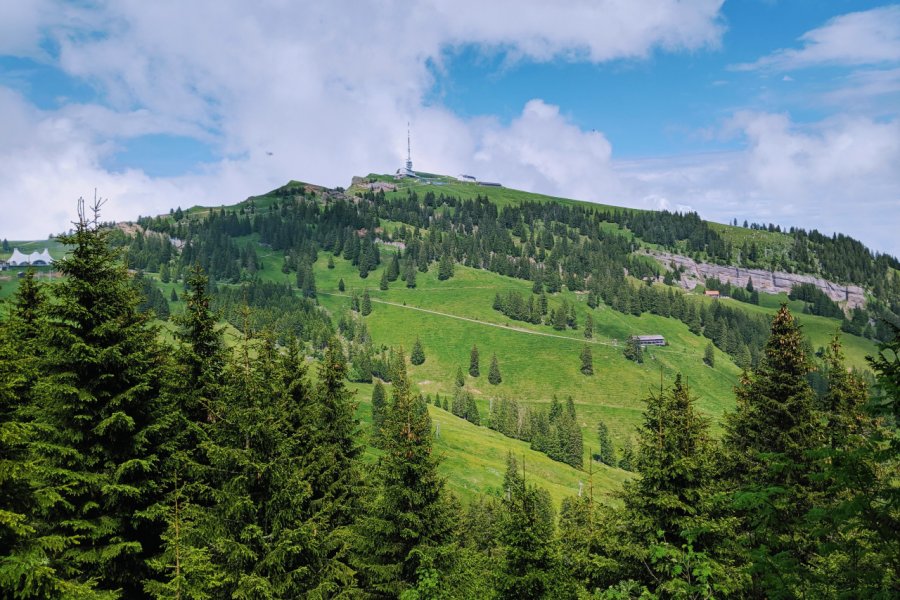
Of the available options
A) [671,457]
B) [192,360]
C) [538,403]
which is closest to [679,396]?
[671,457]

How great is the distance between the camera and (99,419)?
1720 centimetres

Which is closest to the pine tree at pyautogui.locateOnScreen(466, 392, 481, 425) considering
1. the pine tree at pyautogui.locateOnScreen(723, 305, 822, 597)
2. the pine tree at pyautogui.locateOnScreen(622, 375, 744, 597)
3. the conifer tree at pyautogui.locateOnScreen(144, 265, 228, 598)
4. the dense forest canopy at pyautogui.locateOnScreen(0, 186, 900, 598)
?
the pine tree at pyautogui.locateOnScreen(723, 305, 822, 597)

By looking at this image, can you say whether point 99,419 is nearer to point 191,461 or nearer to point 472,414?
point 191,461

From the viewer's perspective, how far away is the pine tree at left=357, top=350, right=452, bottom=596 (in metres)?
22.6

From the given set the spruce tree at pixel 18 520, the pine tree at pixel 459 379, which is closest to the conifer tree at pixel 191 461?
the spruce tree at pixel 18 520

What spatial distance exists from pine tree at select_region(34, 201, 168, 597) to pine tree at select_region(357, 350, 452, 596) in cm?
911

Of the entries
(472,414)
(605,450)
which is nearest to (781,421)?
(605,450)

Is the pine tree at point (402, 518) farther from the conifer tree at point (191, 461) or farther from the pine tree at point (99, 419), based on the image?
the pine tree at point (99, 419)

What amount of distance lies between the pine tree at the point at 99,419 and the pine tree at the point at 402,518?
9111mm

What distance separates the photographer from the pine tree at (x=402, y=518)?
22641 millimetres

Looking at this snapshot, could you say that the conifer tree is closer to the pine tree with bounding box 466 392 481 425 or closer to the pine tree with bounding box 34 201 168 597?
the pine tree with bounding box 34 201 168 597

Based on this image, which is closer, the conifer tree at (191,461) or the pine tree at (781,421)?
the conifer tree at (191,461)

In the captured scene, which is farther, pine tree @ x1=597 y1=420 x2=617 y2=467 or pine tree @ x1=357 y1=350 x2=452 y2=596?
pine tree @ x1=597 y1=420 x2=617 y2=467

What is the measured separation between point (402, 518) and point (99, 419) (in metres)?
12.8
